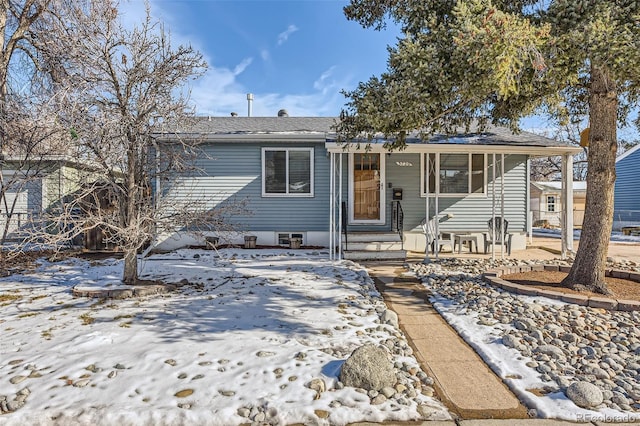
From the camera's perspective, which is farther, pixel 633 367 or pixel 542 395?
pixel 633 367

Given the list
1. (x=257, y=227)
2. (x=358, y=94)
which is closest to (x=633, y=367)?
(x=358, y=94)

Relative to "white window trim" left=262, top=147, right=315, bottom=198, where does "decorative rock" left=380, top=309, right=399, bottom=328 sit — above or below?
below

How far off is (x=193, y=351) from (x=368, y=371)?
157 cm

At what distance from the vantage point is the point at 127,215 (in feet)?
16.9

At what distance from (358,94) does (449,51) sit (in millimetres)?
1333

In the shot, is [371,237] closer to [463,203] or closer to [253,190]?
[463,203]

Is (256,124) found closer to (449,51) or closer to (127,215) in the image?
(127,215)

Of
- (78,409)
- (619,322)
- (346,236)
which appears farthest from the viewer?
(346,236)

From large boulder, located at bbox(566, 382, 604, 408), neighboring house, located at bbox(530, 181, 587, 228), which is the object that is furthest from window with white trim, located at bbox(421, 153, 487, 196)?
neighboring house, located at bbox(530, 181, 587, 228)

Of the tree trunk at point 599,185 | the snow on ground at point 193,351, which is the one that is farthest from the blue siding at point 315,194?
the tree trunk at point 599,185

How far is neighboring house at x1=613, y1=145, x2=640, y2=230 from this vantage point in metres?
16.9

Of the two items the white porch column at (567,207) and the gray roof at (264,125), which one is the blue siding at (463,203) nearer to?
the white porch column at (567,207)

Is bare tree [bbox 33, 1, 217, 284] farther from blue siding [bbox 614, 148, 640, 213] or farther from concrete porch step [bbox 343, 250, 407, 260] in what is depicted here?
blue siding [bbox 614, 148, 640, 213]

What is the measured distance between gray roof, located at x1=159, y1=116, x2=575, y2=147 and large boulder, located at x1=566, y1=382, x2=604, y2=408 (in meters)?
5.22
